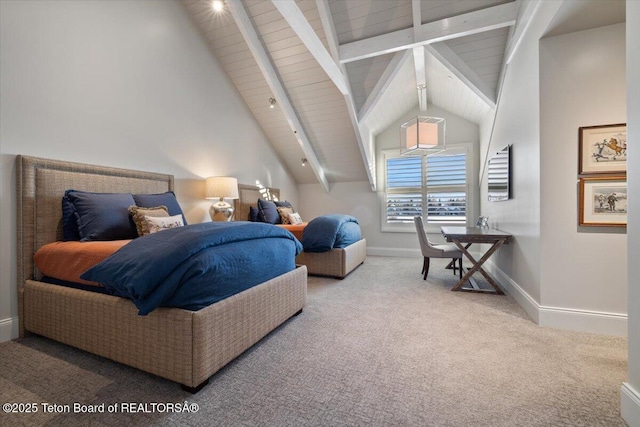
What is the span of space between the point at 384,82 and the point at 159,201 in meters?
3.17

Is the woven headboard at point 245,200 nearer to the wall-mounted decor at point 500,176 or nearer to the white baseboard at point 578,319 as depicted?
the wall-mounted decor at point 500,176

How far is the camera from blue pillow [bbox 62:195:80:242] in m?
2.18

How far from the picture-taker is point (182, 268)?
1.37 m

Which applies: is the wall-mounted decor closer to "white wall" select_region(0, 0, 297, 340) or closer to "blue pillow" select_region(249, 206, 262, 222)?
"blue pillow" select_region(249, 206, 262, 222)

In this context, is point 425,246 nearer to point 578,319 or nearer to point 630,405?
point 578,319

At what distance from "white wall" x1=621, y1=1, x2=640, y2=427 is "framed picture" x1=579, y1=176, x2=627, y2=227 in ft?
3.12

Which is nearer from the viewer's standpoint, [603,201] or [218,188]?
[603,201]

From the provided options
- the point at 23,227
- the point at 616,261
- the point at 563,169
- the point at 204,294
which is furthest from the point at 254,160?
the point at 616,261

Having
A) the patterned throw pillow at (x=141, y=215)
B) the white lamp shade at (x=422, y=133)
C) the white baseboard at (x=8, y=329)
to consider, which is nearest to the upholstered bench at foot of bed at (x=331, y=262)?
the white lamp shade at (x=422, y=133)

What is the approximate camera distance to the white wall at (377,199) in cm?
509

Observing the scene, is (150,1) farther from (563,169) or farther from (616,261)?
A: (616,261)

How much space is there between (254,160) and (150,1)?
2.30m

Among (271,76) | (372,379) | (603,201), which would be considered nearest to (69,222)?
(372,379)

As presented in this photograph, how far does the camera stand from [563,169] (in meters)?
2.09
